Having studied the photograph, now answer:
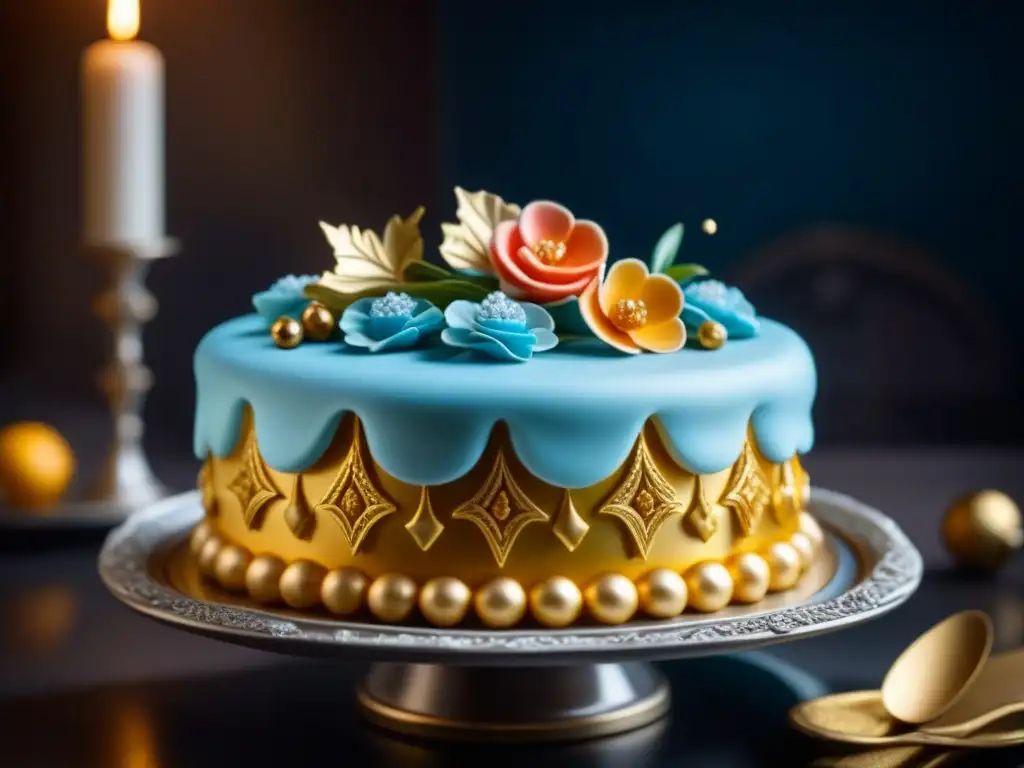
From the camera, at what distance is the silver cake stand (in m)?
1.24

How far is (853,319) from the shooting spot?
133 inches

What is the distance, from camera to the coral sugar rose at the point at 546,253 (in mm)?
1459

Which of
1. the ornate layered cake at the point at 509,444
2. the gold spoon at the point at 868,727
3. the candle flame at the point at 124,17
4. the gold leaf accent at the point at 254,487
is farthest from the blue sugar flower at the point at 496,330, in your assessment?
the candle flame at the point at 124,17

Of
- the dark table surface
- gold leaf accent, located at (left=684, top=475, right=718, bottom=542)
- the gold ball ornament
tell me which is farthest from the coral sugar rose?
the gold ball ornament

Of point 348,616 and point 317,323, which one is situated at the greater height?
point 317,323

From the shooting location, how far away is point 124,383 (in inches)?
91.0

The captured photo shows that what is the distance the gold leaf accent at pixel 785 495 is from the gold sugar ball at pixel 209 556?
0.52 metres

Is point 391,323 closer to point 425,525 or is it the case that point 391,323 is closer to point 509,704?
point 425,525

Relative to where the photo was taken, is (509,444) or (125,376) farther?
(125,376)

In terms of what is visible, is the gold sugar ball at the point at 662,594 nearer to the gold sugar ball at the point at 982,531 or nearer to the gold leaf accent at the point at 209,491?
the gold leaf accent at the point at 209,491

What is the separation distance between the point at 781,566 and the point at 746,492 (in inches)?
3.0

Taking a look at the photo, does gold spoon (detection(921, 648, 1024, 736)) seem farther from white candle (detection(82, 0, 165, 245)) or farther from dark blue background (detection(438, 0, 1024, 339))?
dark blue background (detection(438, 0, 1024, 339))

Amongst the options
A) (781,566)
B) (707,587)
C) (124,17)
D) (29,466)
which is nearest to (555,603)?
(707,587)

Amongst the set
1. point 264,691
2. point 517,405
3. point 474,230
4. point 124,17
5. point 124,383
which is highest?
point 124,17
